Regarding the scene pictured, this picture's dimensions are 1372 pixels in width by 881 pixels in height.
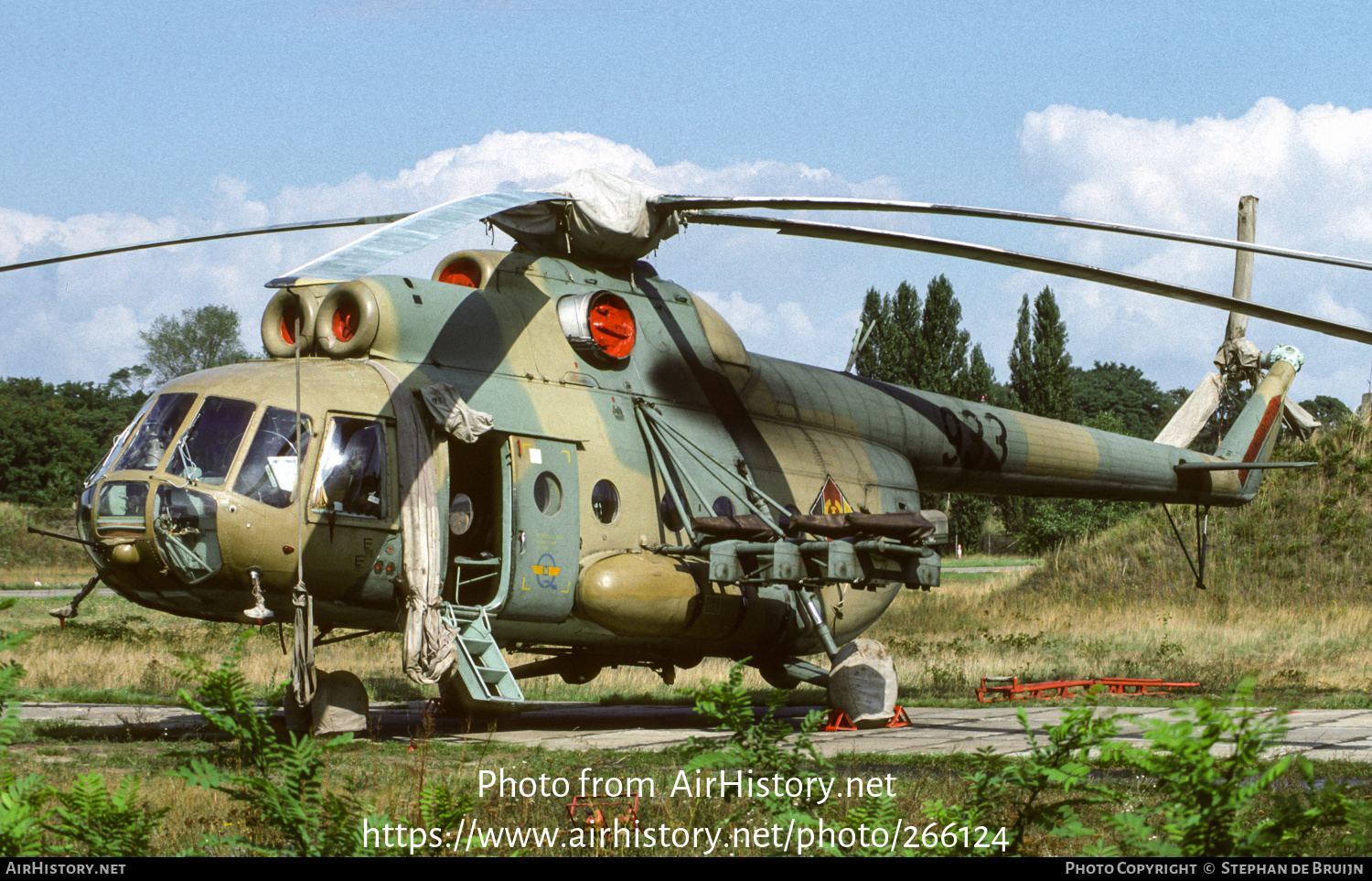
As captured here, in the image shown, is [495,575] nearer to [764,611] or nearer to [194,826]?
[764,611]

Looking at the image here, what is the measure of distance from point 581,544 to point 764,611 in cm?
228

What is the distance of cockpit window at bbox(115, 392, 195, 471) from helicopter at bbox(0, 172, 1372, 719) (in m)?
0.03

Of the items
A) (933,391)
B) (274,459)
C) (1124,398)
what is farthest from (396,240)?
(1124,398)

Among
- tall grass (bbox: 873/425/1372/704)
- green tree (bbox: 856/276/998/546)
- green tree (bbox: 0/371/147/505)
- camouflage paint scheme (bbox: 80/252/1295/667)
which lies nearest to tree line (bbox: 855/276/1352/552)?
green tree (bbox: 856/276/998/546)

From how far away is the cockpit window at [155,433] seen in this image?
31.9 ft

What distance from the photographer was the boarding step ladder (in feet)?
33.8

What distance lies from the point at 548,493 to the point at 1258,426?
11898 millimetres

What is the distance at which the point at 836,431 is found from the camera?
1457 centimetres

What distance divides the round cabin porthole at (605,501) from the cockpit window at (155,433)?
3.56m

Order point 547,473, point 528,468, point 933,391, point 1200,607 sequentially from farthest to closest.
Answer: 1. point 933,391
2. point 1200,607
3. point 547,473
4. point 528,468

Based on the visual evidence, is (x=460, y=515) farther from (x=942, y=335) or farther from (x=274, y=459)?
(x=942, y=335)

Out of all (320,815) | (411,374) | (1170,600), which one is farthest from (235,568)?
(1170,600)

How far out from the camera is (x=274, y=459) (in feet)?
32.1

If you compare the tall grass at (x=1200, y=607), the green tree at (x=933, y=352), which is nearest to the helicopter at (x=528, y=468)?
the tall grass at (x=1200, y=607)
